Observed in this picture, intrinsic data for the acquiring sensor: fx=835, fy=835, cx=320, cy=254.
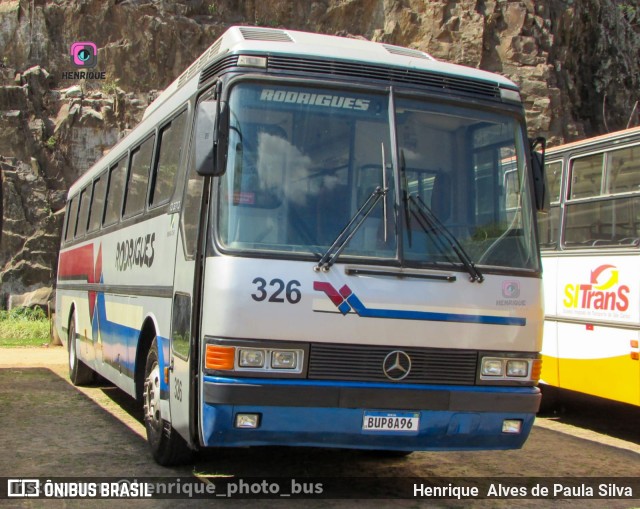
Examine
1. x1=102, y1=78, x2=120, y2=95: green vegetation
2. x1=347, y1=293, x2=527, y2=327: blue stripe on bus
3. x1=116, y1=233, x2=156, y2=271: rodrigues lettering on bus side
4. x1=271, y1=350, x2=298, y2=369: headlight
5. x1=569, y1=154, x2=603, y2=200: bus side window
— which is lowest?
x1=271, y1=350, x2=298, y2=369: headlight

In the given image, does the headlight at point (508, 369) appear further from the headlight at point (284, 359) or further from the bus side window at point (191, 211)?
the bus side window at point (191, 211)

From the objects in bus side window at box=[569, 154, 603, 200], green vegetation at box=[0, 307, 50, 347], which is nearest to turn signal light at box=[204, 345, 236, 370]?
bus side window at box=[569, 154, 603, 200]

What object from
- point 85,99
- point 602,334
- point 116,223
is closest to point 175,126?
point 116,223

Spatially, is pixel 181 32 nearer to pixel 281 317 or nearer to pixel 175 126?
pixel 175 126

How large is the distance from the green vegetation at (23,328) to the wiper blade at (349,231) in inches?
695

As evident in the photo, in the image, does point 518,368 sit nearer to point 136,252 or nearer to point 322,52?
point 322,52

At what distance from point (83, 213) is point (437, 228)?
303 inches

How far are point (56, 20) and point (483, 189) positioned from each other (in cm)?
3409

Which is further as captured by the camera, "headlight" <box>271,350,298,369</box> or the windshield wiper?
the windshield wiper

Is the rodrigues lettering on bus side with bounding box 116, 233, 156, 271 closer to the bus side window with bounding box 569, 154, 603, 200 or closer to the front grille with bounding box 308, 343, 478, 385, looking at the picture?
the front grille with bounding box 308, 343, 478, 385

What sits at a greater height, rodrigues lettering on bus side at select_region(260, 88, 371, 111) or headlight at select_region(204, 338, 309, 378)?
rodrigues lettering on bus side at select_region(260, 88, 371, 111)

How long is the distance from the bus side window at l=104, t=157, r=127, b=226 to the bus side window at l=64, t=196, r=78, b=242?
3112 millimetres

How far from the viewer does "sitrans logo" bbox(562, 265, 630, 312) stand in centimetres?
890

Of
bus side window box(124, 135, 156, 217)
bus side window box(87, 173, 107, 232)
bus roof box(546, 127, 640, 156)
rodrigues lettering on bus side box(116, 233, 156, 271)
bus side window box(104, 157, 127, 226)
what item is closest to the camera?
rodrigues lettering on bus side box(116, 233, 156, 271)
